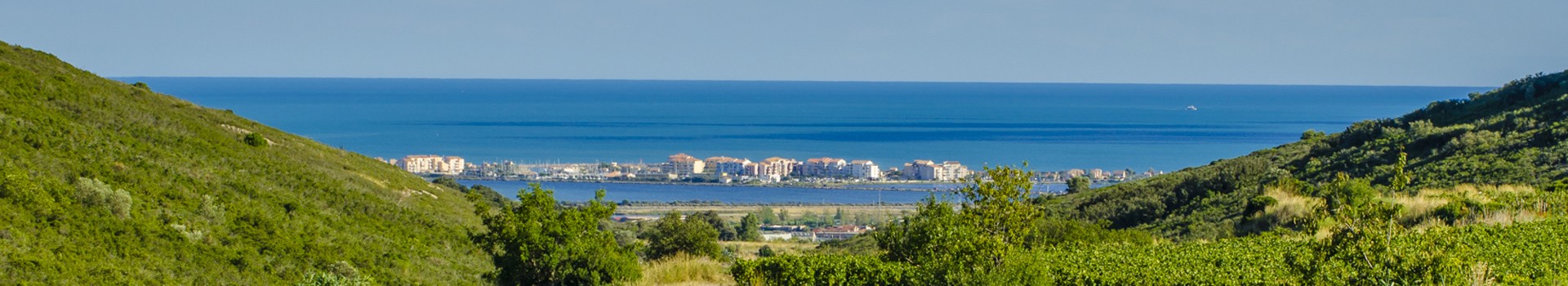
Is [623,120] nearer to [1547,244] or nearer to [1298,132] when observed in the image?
[1298,132]

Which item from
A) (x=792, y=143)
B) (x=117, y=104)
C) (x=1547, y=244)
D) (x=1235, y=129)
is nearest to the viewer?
(x=1547, y=244)

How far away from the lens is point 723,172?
3814 inches

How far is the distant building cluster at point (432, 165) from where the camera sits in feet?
307

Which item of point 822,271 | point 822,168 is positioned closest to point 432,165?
point 822,168

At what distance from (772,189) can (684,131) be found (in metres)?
68.5

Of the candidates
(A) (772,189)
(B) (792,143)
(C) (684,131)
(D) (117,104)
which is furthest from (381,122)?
(D) (117,104)

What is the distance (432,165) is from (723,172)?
73.9ft

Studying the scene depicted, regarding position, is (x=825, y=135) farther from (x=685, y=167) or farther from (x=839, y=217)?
(x=839, y=217)

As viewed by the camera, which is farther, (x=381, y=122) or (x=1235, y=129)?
(x=381, y=122)

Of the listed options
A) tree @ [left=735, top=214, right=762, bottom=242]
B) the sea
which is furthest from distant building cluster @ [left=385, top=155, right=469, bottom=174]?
tree @ [left=735, top=214, right=762, bottom=242]

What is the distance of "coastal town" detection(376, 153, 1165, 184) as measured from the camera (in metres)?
90.8

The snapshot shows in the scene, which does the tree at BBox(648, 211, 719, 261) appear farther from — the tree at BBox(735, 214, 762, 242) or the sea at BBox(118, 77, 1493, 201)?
the sea at BBox(118, 77, 1493, 201)

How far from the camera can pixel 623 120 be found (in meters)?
175

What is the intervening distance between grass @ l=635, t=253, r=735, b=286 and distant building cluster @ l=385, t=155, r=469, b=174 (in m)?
83.3
